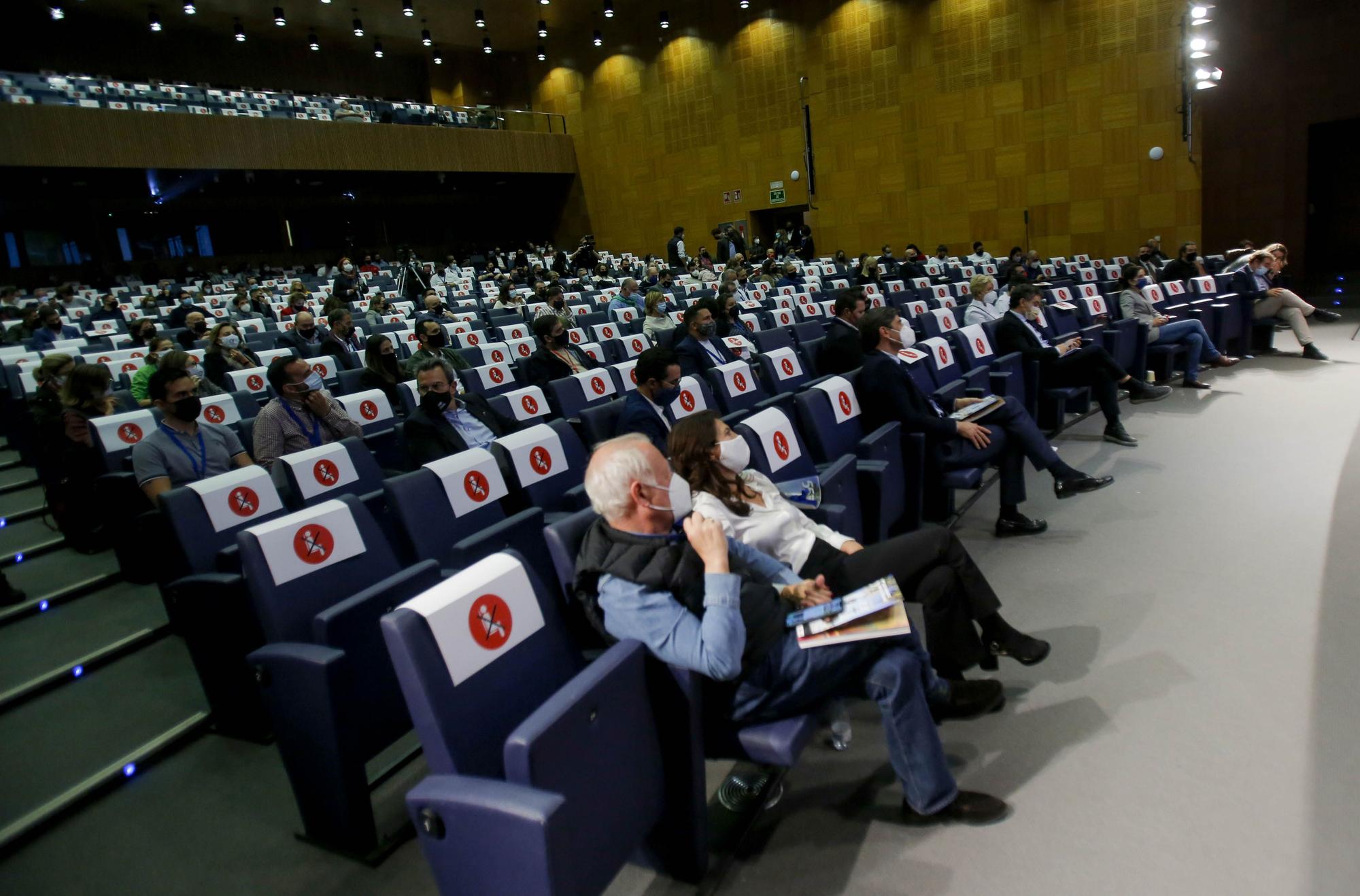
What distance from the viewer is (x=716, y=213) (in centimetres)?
1838

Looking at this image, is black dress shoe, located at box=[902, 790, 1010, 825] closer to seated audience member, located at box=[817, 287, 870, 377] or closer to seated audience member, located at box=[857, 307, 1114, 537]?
seated audience member, located at box=[857, 307, 1114, 537]

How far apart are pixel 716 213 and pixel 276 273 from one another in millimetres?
9228

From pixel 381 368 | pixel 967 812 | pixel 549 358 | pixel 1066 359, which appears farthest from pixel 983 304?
pixel 967 812

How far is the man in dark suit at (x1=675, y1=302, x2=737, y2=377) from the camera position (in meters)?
5.05

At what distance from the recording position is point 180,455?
3.26m

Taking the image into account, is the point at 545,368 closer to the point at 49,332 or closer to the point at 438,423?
the point at 438,423

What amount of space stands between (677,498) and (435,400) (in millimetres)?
2151

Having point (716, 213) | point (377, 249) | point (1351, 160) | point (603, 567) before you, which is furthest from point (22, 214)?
point (1351, 160)

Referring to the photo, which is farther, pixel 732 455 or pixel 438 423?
pixel 438 423

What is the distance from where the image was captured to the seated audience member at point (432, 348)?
464 centimetres

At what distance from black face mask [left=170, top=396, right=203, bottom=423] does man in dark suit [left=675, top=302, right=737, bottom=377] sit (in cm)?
257

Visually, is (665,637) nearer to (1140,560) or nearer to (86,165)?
(1140,560)

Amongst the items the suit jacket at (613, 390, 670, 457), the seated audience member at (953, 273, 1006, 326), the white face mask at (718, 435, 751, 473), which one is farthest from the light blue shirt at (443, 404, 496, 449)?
the seated audience member at (953, 273, 1006, 326)

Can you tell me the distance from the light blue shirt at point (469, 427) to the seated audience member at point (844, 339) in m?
2.14
